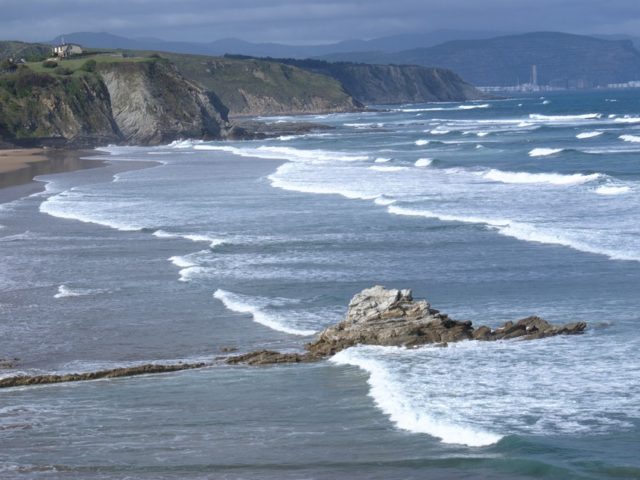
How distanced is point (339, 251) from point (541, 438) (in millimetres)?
15550

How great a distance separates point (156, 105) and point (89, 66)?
8.17 meters

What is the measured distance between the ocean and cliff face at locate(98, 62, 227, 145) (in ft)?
166

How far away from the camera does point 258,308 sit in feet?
73.2

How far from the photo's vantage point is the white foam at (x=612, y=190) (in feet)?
135

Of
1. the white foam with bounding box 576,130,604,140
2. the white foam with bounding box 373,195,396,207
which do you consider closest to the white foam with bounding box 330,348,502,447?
the white foam with bounding box 373,195,396,207

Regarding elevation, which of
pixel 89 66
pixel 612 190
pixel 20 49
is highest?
pixel 20 49

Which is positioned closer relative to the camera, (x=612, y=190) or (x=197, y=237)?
(x=197, y=237)

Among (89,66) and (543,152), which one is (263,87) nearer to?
(89,66)

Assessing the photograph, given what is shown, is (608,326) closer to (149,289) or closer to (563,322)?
(563,322)

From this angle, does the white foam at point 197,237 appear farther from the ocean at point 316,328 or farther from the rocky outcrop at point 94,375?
the rocky outcrop at point 94,375

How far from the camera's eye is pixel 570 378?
647 inches

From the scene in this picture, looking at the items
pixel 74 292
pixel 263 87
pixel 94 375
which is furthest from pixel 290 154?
pixel 263 87

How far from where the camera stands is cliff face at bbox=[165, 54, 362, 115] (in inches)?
7072

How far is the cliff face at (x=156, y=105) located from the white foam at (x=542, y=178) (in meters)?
49.6
